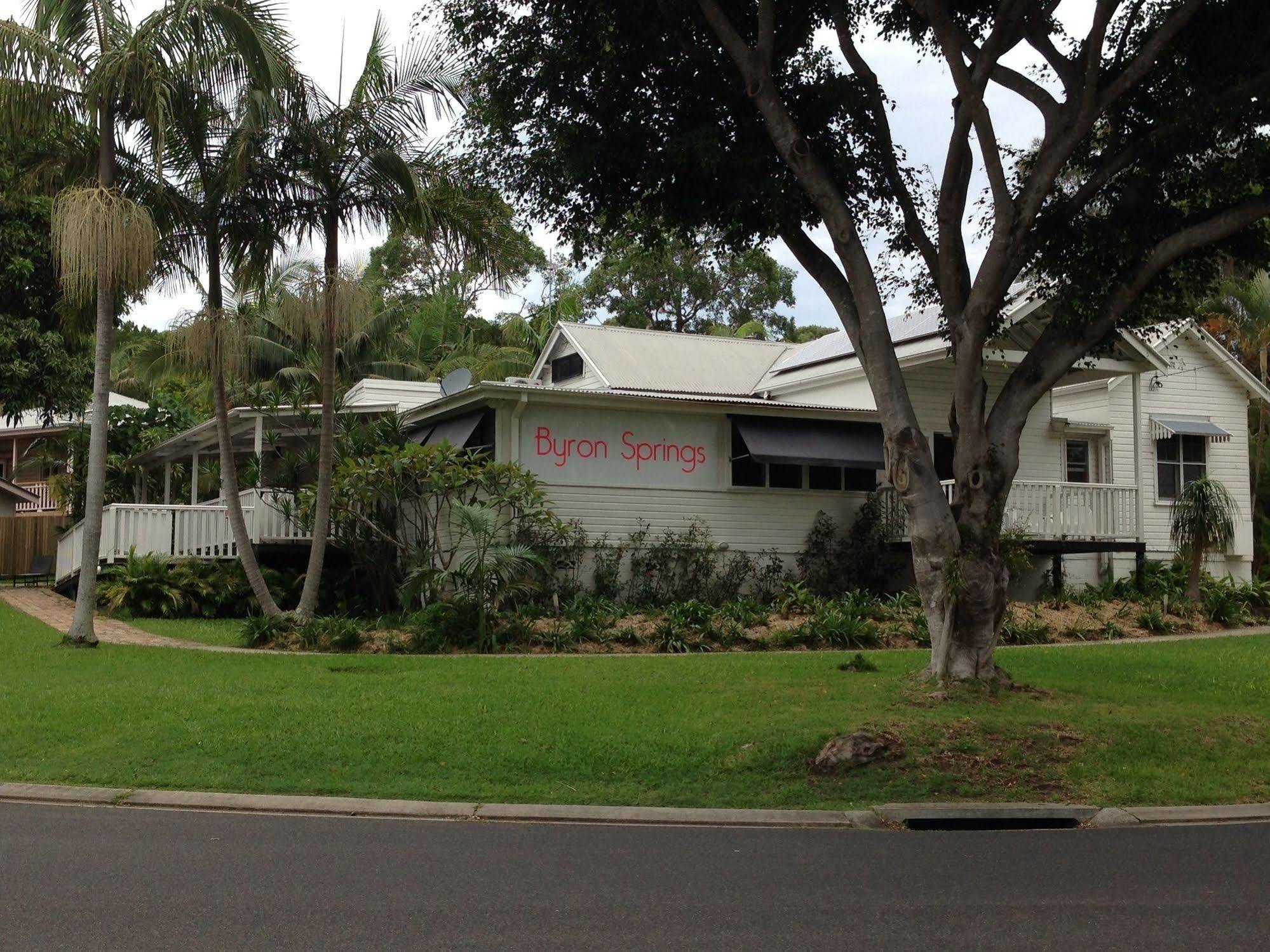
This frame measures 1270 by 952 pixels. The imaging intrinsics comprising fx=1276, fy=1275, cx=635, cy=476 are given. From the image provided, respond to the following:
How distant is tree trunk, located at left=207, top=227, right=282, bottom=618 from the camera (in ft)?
53.9

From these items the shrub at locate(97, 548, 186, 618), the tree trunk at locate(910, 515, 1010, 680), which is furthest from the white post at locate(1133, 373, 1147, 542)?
the shrub at locate(97, 548, 186, 618)

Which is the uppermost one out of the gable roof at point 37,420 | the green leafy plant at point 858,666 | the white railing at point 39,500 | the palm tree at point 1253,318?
the palm tree at point 1253,318

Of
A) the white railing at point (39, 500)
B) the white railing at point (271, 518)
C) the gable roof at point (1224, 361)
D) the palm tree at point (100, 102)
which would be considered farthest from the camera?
the white railing at point (39, 500)

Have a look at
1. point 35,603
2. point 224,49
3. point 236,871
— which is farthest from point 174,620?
point 236,871

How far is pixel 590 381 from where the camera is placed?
990 inches

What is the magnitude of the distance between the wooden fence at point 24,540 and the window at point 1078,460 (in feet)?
74.9

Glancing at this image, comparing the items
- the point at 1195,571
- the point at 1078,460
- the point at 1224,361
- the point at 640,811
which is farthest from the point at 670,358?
the point at 640,811

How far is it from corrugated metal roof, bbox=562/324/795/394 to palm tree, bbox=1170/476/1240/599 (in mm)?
8399

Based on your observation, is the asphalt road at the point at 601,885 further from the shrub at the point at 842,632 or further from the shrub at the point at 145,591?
the shrub at the point at 145,591

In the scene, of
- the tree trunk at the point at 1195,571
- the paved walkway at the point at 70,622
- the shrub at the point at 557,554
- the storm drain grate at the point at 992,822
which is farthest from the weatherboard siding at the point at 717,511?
the storm drain grate at the point at 992,822

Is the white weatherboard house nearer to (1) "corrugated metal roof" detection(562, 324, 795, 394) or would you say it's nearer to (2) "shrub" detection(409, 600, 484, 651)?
(1) "corrugated metal roof" detection(562, 324, 795, 394)

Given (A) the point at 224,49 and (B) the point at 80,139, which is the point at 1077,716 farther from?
(B) the point at 80,139

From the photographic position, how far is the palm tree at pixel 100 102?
1423 cm

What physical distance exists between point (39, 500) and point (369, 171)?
2510 centimetres
